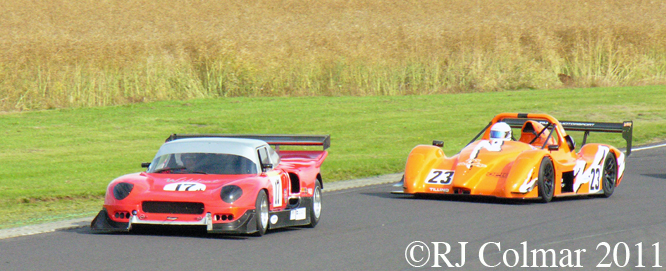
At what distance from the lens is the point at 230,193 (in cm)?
903

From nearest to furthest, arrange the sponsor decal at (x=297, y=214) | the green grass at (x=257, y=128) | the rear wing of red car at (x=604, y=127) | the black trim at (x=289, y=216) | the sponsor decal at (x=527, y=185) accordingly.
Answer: the black trim at (x=289, y=216)
the sponsor decal at (x=297, y=214)
the sponsor decal at (x=527, y=185)
the rear wing of red car at (x=604, y=127)
the green grass at (x=257, y=128)

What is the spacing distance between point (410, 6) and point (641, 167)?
2758cm

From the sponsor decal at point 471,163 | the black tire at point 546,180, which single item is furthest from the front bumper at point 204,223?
the black tire at point 546,180

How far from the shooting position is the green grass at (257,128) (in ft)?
47.4

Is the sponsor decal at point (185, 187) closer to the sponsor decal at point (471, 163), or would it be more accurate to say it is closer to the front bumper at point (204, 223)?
the front bumper at point (204, 223)

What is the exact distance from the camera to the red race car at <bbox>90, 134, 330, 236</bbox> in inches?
353

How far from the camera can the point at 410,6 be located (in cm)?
4378

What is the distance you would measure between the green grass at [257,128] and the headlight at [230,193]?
3.11 metres

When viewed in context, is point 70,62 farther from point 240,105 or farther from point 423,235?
point 423,235

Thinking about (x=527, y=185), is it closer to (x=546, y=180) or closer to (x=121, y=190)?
(x=546, y=180)

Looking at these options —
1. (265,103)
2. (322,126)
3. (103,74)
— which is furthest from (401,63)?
(103,74)

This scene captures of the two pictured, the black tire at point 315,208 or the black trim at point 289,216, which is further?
the black tire at point 315,208

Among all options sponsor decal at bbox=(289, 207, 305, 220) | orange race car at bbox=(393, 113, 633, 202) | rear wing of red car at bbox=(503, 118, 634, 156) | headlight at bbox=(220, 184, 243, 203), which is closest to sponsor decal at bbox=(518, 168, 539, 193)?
orange race car at bbox=(393, 113, 633, 202)

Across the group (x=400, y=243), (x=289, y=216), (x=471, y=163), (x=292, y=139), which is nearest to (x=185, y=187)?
(x=289, y=216)
